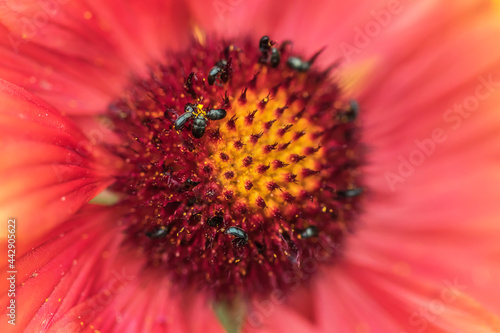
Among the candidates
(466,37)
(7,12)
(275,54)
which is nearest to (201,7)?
(275,54)

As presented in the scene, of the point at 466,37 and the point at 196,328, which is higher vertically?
the point at 466,37

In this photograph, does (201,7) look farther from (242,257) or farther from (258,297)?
(258,297)

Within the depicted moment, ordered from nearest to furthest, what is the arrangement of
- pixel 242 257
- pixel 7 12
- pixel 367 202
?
1. pixel 7 12
2. pixel 242 257
3. pixel 367 202

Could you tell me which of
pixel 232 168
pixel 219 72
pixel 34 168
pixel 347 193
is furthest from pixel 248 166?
pixel 34 168

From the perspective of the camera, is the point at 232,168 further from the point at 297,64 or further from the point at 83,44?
the point at 83,44

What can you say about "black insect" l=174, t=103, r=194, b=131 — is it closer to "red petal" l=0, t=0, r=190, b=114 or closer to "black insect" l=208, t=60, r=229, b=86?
"black insect" l=208, t=60, r=229, b=86

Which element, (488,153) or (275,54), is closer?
(275,54)

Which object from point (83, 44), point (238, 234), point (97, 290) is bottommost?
point (238, 234)
